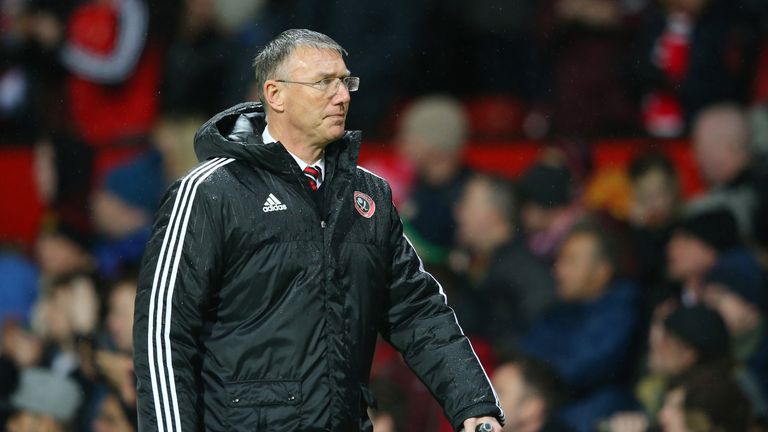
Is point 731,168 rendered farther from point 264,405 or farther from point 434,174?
point 264,405

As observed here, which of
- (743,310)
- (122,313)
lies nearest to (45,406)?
(122,313)

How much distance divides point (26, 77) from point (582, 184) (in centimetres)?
358

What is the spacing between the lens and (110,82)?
7.42 metres

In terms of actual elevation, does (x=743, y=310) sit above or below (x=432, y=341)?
below

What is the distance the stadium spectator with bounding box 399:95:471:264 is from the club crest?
254cm

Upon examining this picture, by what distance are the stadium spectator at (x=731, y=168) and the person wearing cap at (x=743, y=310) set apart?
0.31m

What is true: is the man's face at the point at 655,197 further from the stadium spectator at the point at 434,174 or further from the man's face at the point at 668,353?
the stadium spectator at the point at 434,174

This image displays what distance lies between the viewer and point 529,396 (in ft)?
16.0

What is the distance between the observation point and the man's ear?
10.4 feet

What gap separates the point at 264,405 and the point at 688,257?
2.72 m

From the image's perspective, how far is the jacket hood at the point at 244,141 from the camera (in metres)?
3.07

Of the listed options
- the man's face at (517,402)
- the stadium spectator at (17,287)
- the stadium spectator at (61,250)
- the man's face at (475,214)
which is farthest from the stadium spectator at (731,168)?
the stadium spectator at (17,287)

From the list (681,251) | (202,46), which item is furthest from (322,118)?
(202,46)

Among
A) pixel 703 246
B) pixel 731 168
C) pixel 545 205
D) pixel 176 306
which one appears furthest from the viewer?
pixel 545 205
